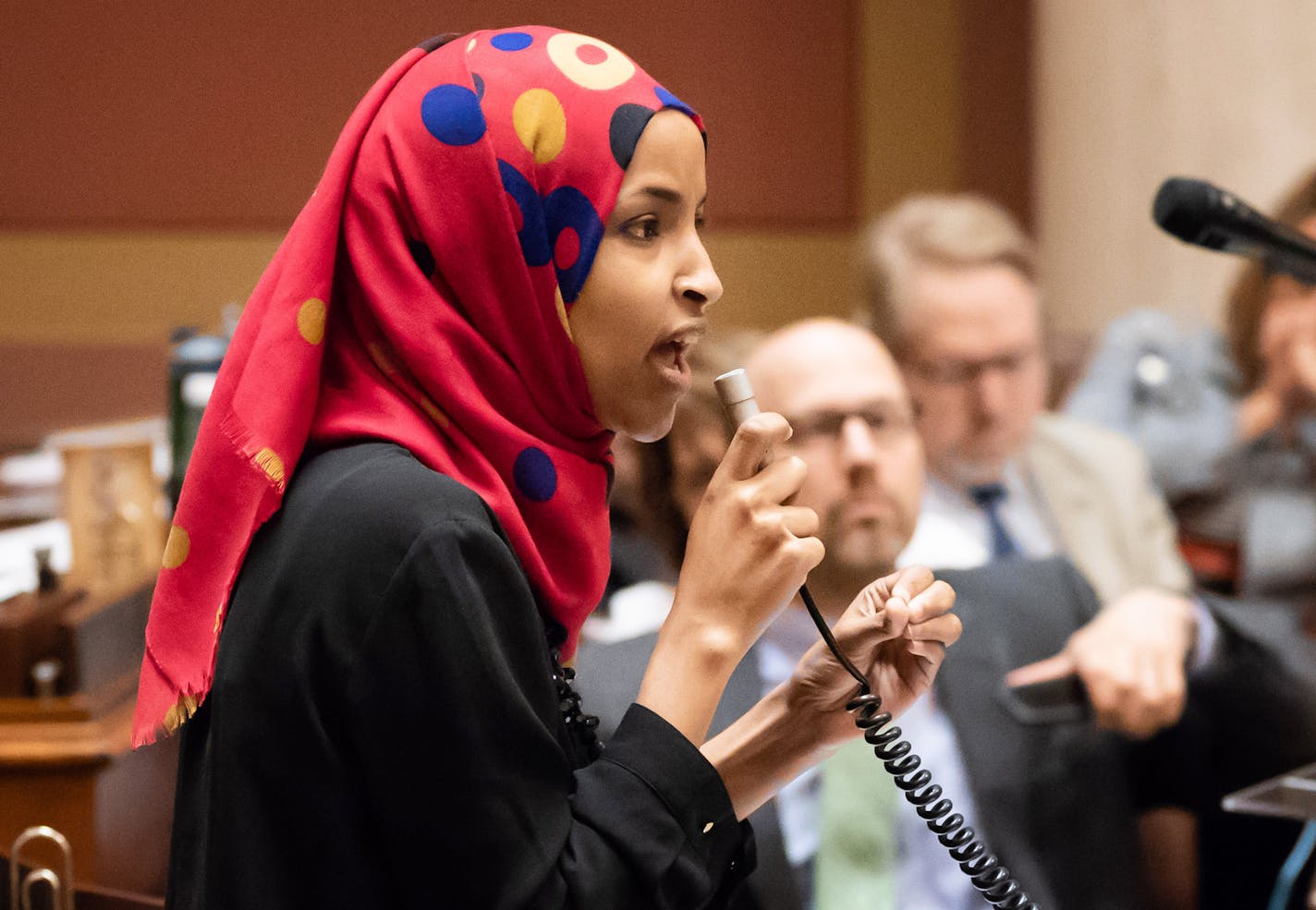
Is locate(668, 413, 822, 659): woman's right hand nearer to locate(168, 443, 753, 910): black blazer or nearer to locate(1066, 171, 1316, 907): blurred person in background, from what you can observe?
locate(168, 443, 753, 910): black blazer

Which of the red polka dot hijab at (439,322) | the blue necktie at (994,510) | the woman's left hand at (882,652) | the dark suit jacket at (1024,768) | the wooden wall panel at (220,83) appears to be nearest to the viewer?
the red polka dot hijab at (439,322)

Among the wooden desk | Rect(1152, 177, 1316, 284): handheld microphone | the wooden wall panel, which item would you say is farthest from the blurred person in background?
the wooden desk

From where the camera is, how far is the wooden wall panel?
2188mm

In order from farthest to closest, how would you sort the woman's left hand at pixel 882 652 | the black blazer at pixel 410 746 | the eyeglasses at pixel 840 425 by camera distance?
the eyeglasses at pixel 840 425 < the woman's left hand at pixel 882 652 < the black blazer at pixel 410 746

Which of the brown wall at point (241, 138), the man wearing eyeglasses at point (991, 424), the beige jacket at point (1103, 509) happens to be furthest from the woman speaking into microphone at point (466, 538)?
the beige jacket at point (1103, 509)

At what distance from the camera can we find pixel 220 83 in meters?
2.36

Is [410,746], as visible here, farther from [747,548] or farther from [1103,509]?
[1103,509]

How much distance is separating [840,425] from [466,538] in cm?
116

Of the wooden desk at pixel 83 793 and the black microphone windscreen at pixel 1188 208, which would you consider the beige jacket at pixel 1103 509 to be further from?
the wooden desk at pixel 83 793

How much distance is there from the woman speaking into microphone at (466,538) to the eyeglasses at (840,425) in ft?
2.88

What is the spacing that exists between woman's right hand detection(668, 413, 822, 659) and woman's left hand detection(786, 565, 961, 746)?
0.43 ft

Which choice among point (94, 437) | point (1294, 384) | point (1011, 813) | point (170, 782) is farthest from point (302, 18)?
point (1294, 384)

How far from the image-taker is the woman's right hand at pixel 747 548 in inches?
37.5

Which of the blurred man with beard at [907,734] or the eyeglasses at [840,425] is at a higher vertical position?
the eyeglasses at [840,425]
